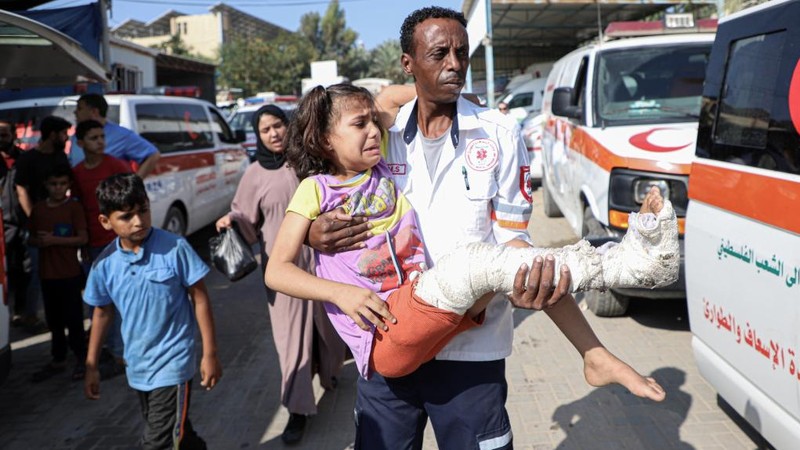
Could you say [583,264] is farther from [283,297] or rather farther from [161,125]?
[161,125]

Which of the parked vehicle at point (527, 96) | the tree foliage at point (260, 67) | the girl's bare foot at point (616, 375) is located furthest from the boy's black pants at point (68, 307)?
the tree foliage at point (260, 67)

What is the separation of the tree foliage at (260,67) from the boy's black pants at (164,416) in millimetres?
43528

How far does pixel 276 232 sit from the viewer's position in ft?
11.7

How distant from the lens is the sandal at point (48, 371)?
4676 millimetres

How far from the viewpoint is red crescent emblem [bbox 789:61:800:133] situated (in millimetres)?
2525

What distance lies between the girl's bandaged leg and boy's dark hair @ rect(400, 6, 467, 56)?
73cm

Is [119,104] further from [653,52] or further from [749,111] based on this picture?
[749,111]

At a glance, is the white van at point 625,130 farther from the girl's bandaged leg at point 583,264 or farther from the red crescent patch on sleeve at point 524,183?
the girl's bandaged leg at point 583,264

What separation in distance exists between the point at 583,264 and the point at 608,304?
3988 mm

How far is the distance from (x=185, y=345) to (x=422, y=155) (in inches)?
63.7

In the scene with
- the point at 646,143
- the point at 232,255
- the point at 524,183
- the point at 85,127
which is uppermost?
the point at 85,127

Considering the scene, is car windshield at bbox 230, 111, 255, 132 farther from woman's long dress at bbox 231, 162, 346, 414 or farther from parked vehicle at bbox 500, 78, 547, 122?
woman's long dress at bbox 231, 162, 346, 414

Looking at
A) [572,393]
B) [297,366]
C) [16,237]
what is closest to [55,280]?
[16,237]

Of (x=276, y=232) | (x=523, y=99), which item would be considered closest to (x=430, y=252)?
(x=276, y=232)
